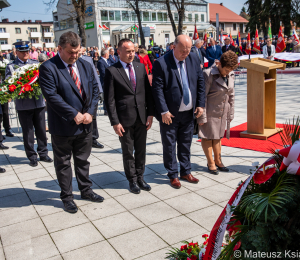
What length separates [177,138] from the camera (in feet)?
15.4

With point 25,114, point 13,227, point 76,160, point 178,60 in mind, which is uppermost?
point 178,60

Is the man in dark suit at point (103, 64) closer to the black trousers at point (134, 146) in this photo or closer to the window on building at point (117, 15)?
the black trousers at point (134, 146)

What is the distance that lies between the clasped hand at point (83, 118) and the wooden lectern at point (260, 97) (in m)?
3.76

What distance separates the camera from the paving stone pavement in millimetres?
3197

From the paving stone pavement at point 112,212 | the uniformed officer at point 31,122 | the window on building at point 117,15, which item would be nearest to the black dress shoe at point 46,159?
the uniformed officer at point 31,122

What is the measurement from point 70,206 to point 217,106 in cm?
255

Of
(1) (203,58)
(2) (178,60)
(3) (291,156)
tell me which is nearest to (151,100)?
(2) (178,60)

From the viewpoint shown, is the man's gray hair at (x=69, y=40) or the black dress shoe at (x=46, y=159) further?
the black dress shoe at (x=46, y=159)

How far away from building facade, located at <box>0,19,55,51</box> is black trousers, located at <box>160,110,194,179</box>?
249 feet

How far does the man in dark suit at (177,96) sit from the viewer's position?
431cm

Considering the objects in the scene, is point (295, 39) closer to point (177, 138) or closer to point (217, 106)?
point (217, 106)

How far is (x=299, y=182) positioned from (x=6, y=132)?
8.20 metres

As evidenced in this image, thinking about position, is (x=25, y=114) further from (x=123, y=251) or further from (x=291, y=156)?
(x=291, y=156)

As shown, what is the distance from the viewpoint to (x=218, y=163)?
5059mm
